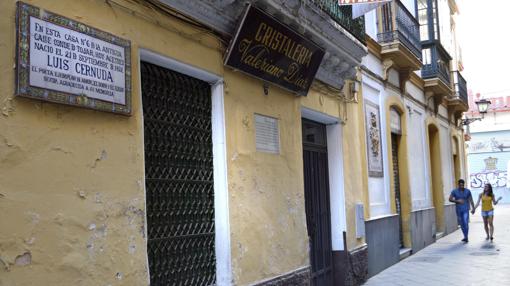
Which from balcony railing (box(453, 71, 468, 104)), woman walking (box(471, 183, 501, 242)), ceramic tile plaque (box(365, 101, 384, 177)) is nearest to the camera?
ceramic tile plaque (box(365, 101, 384, 177))

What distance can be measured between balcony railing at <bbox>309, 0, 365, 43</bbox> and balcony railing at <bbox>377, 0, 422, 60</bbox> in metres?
2.27

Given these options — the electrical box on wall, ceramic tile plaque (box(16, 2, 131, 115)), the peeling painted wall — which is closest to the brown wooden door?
the electrical box on wall

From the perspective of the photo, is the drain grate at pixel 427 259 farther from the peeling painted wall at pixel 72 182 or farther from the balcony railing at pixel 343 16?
the peeling painted wall at pixel 72 182

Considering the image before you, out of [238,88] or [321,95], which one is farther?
[321,95]

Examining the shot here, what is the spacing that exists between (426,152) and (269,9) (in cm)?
1114

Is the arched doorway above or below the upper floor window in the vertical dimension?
below

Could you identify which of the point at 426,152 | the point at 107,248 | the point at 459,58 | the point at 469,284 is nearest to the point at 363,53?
the point at 469,284

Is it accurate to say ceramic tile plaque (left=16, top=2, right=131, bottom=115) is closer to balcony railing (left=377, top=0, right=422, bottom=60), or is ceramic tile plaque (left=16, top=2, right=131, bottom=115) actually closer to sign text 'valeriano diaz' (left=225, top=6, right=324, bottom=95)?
sign text 'valeriano diaz' (left=225, top=6, right=324, bottom=95)

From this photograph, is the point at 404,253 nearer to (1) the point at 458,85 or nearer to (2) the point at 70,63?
(2) the point at 70,63

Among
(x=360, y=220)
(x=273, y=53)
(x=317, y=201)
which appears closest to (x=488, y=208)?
(x=360, y=220)

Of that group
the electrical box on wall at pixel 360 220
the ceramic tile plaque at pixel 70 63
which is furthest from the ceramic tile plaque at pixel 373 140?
the ceramic tile plaque at pixel 70 63

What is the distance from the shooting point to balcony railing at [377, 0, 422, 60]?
38.4 feet

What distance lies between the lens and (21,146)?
3285 mm

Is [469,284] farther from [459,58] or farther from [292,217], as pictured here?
[459,58]
